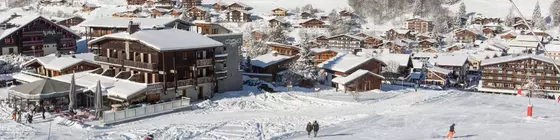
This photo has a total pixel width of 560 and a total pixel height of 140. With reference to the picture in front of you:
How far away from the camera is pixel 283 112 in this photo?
113ft

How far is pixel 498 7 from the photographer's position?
156125mm

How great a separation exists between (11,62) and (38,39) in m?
5.51

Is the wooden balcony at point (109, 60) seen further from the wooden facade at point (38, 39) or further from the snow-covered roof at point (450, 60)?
the snow-covered roof at point (450, 60)

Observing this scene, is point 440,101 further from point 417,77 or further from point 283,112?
point 417,77

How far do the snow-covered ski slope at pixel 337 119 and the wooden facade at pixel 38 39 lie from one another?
25745 millimetres

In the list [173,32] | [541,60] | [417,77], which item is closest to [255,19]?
[417,77]

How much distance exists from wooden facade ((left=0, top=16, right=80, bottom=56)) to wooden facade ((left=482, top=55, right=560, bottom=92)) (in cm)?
5031

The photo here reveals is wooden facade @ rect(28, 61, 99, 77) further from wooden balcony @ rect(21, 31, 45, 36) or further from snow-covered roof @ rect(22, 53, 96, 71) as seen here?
wooden balcony @ rect(21, 31, 45, 36)

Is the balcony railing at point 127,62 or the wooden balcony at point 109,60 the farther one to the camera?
the wooden balcony at point 109,60

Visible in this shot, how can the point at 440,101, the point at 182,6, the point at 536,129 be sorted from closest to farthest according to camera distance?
the point at 536,129, the point at 440,101, the point at 182,6

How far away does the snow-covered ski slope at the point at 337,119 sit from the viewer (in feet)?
88.7

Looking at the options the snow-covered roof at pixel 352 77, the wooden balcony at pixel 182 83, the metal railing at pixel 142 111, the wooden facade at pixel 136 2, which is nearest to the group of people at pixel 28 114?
the metal railing at pixel 142 111

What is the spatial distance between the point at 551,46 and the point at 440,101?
2399 inches

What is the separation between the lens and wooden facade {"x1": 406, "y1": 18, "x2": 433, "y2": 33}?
12712 cm
